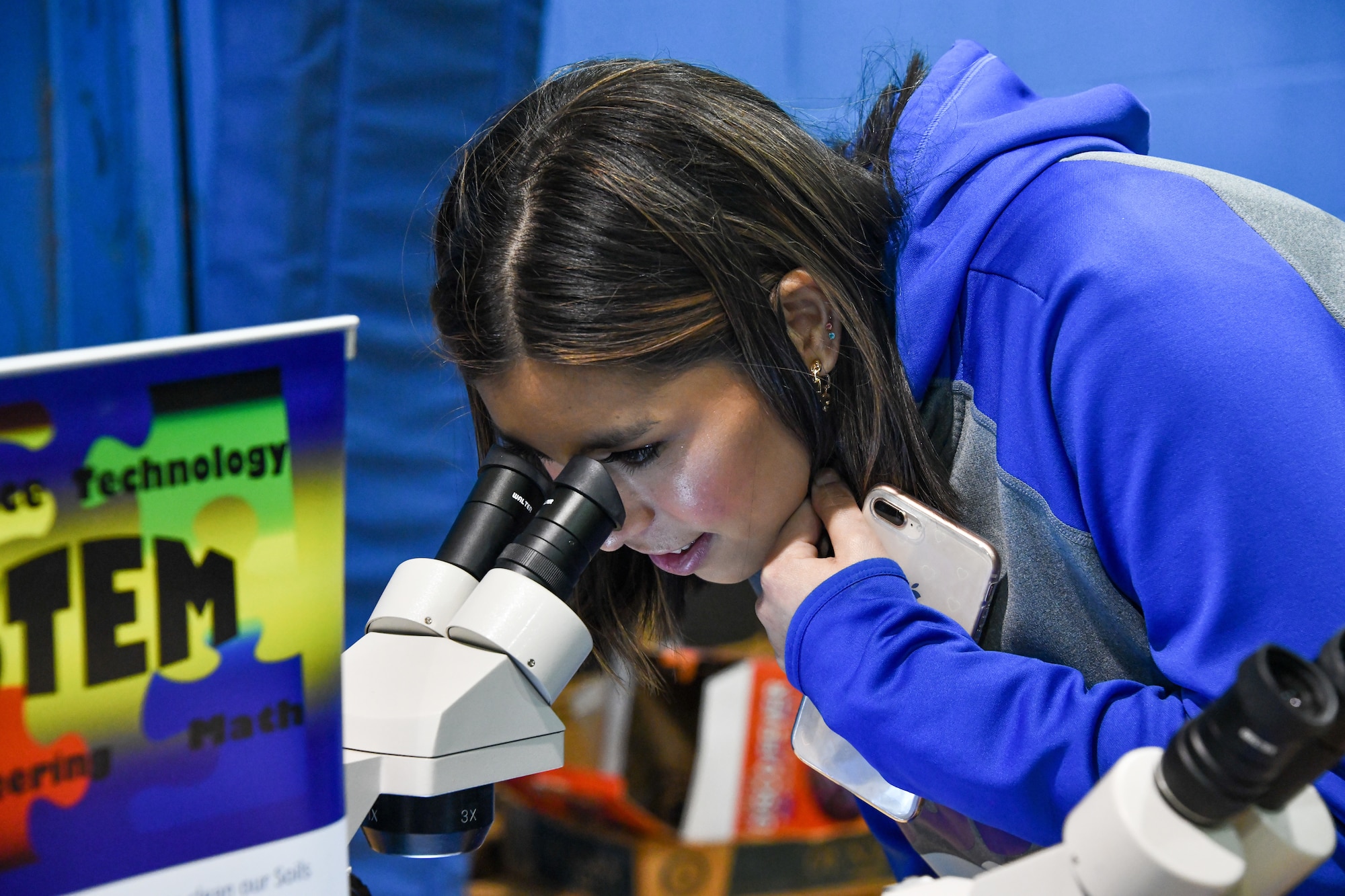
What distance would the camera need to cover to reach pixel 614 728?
1899mm

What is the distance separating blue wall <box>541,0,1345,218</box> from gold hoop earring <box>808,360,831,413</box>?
31 cm

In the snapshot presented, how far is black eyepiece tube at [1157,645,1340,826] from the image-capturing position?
383 mm

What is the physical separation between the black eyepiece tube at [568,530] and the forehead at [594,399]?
85mm

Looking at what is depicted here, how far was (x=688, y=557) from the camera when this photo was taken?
1.03 meters

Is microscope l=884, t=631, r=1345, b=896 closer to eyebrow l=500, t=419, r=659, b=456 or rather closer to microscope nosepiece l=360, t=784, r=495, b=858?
microscope nosepiece l=360, t=784, r=495, b=858

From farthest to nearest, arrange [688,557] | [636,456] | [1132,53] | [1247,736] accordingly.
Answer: [1132,53] < [688,557] < [636,456] < [1247,736]

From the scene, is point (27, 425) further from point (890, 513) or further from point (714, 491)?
point (890, 513)

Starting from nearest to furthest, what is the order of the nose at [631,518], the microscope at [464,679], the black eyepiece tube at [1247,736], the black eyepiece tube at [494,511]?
the black eyepiece tube at [1247,736] → the microscope at [464,679] → the black eyepiece tube at [494,511] → the nose at [631,518]

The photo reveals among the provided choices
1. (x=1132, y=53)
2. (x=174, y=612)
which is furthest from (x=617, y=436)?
(x=1132, y=53)

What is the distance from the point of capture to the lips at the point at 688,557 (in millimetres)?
1014

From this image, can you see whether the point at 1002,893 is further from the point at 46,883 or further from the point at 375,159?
the point at 375,159

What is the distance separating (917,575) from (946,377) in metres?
0.18

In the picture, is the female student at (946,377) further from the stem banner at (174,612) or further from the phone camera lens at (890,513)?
the stem banner at (174,612)

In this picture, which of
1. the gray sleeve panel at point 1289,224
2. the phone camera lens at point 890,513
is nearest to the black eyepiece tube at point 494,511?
the phone camera lens at point 890,513
